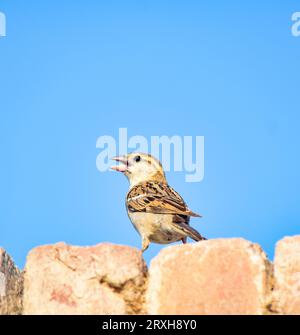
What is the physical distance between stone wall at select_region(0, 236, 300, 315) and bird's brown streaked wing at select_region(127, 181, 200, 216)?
3356mm

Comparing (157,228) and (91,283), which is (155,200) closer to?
(157,228)

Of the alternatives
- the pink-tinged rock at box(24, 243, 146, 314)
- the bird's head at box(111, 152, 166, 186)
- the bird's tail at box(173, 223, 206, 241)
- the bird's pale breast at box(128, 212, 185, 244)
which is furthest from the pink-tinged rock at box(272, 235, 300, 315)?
the bird's head at box(111, 152, 166, 186)

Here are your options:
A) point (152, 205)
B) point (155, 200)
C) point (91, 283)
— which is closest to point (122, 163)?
point (155, 200)

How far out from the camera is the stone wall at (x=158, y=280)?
18.0 feet

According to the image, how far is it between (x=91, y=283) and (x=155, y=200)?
3.77 metres

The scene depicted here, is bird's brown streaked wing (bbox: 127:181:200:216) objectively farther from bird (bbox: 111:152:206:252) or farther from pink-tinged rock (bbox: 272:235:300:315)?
pink-tinged rock (bbox: 272:235:300:315)

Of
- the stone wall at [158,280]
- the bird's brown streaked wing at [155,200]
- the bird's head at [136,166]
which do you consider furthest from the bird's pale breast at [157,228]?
the stone wall at [158,280]

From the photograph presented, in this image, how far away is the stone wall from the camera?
550 cm

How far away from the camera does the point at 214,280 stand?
552 cm

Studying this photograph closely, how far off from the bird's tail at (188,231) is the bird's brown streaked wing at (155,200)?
27cm
